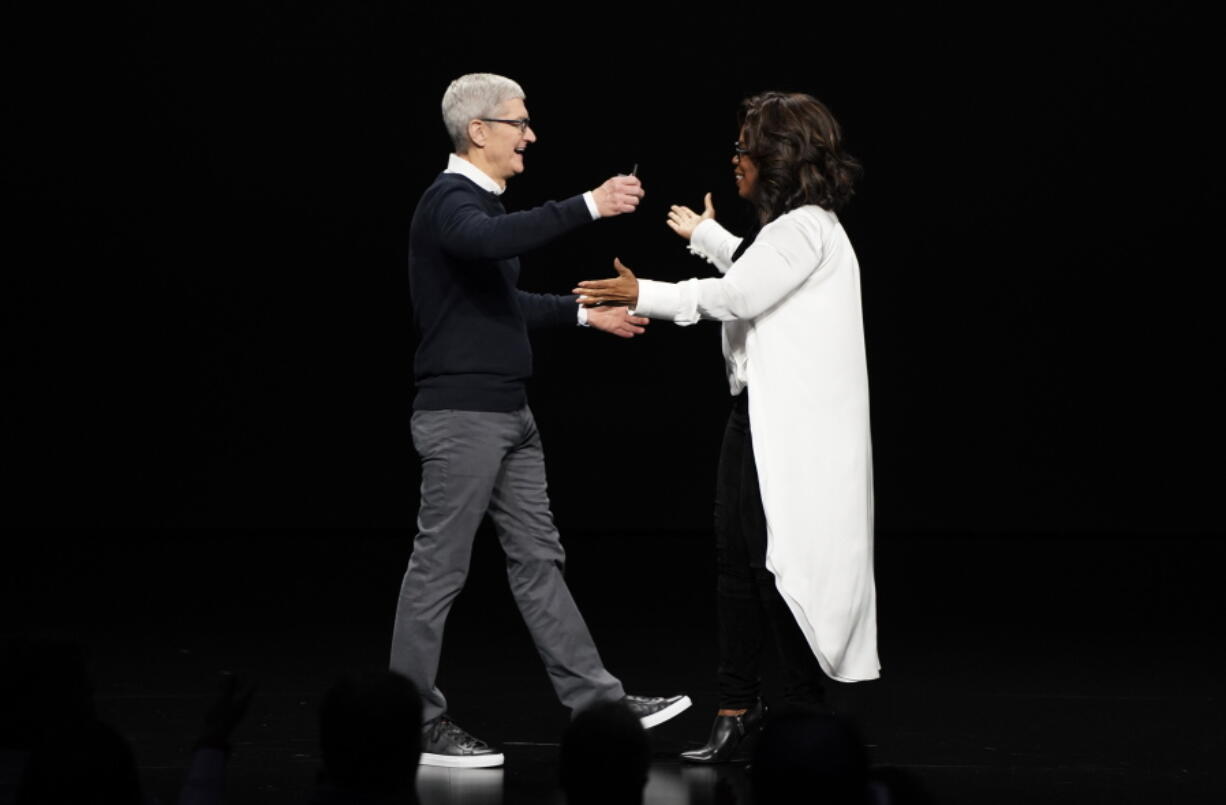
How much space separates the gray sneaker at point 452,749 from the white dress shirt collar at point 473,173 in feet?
3.48

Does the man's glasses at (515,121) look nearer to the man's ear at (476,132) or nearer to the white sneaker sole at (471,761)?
the man's ear at (476,132)

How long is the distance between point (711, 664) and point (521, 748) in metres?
1.17

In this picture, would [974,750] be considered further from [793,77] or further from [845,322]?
[793,77]

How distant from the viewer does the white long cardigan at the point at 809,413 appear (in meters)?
3.14

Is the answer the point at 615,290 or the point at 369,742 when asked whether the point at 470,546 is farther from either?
the point at 369,742

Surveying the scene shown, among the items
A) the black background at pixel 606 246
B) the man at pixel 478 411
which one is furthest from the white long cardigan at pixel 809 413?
the black background at pixel 606 246

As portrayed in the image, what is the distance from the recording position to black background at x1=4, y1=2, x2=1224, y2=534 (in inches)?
285

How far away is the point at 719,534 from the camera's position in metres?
3.29

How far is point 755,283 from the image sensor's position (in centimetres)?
312

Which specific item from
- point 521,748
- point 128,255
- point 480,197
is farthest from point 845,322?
point 128,255

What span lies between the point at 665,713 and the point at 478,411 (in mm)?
751

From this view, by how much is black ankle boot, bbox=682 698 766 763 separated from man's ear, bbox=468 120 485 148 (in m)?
1.24

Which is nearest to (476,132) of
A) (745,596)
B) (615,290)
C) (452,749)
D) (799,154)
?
(615,290)

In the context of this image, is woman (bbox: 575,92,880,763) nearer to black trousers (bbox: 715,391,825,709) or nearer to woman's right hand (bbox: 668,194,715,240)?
black trousers (bbox: 715,391,825,709)
